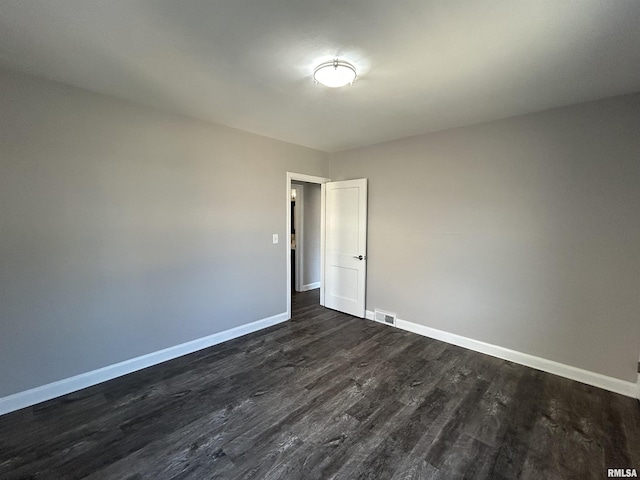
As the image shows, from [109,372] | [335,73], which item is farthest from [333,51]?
[109,372]

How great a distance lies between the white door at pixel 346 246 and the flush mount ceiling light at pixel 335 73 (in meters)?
2.17

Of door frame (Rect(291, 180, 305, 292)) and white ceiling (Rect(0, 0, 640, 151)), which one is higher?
white ceiling (Rect(0, 0, 640, 151))

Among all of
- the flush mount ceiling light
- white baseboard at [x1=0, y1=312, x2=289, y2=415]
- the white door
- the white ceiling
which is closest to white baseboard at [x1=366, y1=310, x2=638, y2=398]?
the white door

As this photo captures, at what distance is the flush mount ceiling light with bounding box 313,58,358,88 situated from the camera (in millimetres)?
1978

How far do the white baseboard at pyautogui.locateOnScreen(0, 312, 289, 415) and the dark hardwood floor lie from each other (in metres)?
0.08

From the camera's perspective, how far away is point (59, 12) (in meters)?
1.51

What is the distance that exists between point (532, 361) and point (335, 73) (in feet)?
11.1

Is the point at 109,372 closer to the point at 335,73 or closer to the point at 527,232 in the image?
the point at 335,73

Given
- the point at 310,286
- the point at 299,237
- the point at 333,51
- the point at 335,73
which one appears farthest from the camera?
the point at 310,286

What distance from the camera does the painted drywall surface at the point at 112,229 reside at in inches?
87.1

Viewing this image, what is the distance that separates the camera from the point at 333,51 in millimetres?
1845

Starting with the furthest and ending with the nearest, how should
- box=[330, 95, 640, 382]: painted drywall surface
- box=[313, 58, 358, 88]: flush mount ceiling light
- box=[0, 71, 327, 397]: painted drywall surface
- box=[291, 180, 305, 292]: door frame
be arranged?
box=[291, 180, 305, 292]: door frame
box=[330, 95, 640, 382]: painted drywall surface
box=[0, 71, 327, 397]: painted drywall surface
box=[313, 58, 358, 88]: flush mount ceiling light

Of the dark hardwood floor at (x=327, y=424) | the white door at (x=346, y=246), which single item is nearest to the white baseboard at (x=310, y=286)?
the white door at (x=346, y=246)

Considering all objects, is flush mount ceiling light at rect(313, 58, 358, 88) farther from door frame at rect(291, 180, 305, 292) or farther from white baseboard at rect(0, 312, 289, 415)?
door frame at rect(291, 180, 305, 292)
